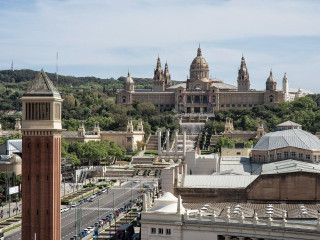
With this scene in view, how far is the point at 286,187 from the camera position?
72875 mm

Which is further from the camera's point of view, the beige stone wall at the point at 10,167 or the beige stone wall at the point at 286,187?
the beige stone wall at the point at 10,167

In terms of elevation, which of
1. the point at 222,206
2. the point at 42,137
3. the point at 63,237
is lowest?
the point at 63,237

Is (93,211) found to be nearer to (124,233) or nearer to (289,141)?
(124,233)

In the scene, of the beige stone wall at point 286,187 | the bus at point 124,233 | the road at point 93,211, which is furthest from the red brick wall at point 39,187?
the beige stone wall at point 286,187

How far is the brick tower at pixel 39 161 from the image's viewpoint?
66562 mm

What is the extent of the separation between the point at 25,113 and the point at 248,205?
2394 cm

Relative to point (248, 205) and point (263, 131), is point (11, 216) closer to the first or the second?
point (248, 205)

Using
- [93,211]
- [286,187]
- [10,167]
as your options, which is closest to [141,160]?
[10,167]

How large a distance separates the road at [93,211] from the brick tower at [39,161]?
18.1 m

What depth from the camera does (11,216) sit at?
102 meters

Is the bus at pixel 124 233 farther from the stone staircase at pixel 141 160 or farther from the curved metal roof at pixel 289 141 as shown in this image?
the stone staircase at pixel 141 160

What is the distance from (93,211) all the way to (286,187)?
41.9 meters

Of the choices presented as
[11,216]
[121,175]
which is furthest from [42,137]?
[121,175]

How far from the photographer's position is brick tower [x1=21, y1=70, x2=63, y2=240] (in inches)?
2621
